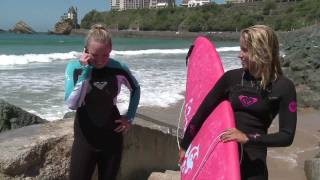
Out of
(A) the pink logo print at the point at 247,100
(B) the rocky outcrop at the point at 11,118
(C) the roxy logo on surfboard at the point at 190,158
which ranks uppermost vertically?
(A) the pink logo print at the point at 247,100

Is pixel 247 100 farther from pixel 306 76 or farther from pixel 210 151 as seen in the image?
pixel 306 76

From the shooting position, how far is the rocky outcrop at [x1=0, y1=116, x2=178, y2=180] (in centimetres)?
318

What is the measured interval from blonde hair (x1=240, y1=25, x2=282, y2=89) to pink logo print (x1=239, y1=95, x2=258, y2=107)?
77mm

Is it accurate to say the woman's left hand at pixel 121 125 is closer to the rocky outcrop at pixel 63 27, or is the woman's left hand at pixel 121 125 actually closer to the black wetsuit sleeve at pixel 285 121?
the black wetsuit sleeve at pixel 285 121

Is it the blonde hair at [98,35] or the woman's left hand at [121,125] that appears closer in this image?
the blonde hair at [98,35]

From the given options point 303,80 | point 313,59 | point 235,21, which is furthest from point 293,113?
point 235,21

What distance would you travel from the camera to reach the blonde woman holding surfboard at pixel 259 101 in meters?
2.38

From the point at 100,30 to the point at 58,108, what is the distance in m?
6.36

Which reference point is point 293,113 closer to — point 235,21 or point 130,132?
point 130,132

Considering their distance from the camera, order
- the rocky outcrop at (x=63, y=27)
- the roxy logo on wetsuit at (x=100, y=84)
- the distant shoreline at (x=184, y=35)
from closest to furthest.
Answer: the roxy logo on wetsuit at (x=100, y=84) < the distant shoreline at (x=184, y=35) < the rocky outcrop at (x=63, y=27)

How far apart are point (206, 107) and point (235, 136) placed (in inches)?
14.3

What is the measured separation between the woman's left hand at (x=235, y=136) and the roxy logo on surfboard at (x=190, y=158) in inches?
12.7

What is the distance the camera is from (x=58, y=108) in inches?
353

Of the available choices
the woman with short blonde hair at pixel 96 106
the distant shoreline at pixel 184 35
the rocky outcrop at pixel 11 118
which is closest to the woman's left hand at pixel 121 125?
the woman with short blonde hair at pixel 96 106
